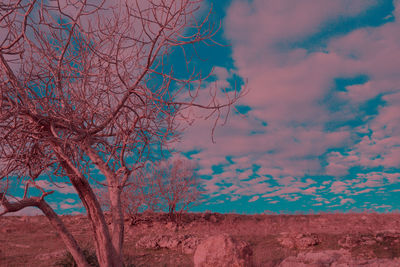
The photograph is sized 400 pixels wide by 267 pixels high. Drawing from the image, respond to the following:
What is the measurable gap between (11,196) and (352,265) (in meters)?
7.20

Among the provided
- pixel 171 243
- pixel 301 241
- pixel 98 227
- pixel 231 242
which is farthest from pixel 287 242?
pixel 98 227

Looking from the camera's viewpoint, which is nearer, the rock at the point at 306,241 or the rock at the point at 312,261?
the rock at the point at 312,261

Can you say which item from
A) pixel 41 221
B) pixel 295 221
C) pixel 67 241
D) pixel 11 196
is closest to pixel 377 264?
pixel 67 241

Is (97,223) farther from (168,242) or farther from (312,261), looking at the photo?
(168,242)

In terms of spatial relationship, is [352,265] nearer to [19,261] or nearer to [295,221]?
[19,261]

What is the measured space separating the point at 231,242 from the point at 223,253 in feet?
0.96

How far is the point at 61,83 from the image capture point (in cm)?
570

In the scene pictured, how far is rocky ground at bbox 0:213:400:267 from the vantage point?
7486 mm

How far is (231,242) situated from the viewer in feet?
22.6

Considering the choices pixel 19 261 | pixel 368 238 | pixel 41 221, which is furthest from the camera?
pixel 41 221

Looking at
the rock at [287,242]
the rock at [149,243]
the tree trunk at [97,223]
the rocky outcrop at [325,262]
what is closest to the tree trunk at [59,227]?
the tree trunk at [97,223]

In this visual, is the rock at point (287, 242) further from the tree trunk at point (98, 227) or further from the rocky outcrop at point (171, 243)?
the tree trunk at point (98, 227)

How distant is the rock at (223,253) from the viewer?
6707 mm

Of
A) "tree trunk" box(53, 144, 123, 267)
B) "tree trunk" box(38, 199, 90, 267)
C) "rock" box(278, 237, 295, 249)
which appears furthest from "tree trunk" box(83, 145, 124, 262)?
"rock" box(278, 237, 295, 249)
